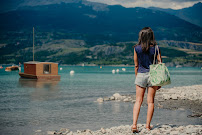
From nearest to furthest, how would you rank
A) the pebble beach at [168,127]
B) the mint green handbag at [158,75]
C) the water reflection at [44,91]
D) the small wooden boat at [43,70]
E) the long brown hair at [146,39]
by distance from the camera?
the mint green handbag at [158,75], the long brown hair at [146,39], the pebble beach at [168,127], the water reflection at [44,91], the small wooden boat at [43,70]

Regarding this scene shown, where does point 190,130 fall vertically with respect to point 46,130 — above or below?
above

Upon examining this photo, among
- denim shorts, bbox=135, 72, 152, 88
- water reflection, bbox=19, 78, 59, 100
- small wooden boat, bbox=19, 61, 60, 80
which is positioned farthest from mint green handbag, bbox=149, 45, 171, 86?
small wooden boat, bbox=19, 61, 60, 80

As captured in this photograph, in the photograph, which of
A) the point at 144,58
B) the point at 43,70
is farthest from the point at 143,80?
the point at 43,70

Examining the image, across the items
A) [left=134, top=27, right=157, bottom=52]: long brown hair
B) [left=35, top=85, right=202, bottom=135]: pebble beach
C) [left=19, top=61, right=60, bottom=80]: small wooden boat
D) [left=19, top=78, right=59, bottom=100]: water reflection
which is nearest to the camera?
[left=134, top=27, right=157, bottom=52]: long brown hair

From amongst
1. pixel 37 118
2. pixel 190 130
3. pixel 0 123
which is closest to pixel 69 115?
pixel 37 118

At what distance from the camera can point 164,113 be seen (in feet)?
66.2

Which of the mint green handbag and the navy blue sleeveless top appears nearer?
the mint green handbag

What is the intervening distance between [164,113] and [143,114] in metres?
1.55

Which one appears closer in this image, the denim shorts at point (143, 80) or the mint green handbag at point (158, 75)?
the mint green handbag at point (158, 75)

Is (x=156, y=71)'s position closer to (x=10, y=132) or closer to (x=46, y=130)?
(x=46, y=130)

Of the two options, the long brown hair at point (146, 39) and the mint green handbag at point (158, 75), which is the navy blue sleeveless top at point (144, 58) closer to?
the long brown hair at point (146, 39)

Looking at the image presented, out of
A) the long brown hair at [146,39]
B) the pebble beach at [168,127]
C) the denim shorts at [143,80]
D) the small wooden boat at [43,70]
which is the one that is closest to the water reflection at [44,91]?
the small wooden boat at [43,70]

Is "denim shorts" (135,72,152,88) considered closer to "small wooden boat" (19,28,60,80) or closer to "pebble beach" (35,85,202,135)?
"pebble beach" (35,85,202,135)

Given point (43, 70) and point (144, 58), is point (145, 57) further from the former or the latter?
point (43, 70)
